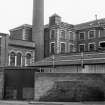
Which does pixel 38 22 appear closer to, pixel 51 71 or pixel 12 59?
pixel 12 59

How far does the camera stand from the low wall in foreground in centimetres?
2267

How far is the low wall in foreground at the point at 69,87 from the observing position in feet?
74.4

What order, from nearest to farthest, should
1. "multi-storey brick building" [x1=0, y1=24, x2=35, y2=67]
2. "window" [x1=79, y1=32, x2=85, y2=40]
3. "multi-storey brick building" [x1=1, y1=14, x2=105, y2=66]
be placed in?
"multi-storey brick building" [x1=0, y1=24, x2=35, y2=67] < "multi-storey brick building" [x1=1, y1=14, x2=105, y2=66] < "window" [x1=79, y1=32, x2=85, y2=40]

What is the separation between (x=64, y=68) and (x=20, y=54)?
21.9 metres

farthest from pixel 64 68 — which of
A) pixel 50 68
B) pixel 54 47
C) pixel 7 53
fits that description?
pixel 54 47

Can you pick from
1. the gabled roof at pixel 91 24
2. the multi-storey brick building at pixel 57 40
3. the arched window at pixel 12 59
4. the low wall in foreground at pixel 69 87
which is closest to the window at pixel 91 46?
the multi-storey brick building at pixel 57 40

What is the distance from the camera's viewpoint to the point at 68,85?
2288 centimetres

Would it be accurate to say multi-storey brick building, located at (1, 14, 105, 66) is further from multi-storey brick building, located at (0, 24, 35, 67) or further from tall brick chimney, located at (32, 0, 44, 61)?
tall brick chimney, located at (32, 0, 44, 61)

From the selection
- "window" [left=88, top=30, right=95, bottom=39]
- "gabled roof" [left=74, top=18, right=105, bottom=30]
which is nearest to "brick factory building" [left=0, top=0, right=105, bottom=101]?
"gabled roof" [left=74, top=18, right=105, bottom=30]

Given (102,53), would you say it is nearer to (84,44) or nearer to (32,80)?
(32,80)

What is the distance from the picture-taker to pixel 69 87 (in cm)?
2283

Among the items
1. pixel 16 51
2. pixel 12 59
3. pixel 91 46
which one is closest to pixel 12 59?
pixel 12 59

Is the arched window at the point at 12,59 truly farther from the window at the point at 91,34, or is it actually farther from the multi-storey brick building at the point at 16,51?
the window at the point at 91,34

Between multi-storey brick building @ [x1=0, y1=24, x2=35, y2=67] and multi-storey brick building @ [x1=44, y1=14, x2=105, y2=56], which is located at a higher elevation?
multi-storey brick building @ [x1=44, y1=14, x2=105, y2=56]
